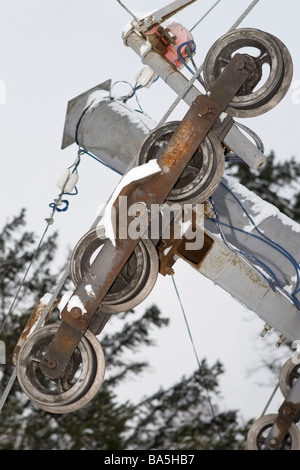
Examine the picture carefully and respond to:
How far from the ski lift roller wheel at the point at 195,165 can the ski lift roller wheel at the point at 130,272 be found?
1.34ft

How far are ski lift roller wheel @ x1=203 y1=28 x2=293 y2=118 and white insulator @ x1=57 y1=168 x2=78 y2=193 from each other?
2.04 meters

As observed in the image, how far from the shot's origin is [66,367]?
460cm

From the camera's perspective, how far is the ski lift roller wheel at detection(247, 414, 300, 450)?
4996mm

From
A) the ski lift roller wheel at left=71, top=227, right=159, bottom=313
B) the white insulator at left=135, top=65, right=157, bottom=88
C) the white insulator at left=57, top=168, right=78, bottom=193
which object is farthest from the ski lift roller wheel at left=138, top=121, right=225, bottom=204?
the white insulator at left=57, top=168, right=78, bottom=193

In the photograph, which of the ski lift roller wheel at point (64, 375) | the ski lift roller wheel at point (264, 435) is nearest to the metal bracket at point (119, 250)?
the ski lift roller wheel at point (64, 375)

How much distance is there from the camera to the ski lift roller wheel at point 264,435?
500cm

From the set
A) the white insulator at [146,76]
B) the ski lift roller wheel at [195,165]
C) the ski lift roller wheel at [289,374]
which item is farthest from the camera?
the white insulator at [146,76]

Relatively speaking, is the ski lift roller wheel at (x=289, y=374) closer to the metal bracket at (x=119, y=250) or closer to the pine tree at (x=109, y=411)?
the metal bracket at (x=119, y=250)

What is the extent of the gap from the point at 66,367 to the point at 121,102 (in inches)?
102

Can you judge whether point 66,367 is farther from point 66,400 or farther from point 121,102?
point 121,102

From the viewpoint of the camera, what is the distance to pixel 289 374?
210 inches

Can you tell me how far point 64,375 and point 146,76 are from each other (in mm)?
2755

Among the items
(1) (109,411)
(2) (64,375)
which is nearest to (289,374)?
(2) (64,375)
